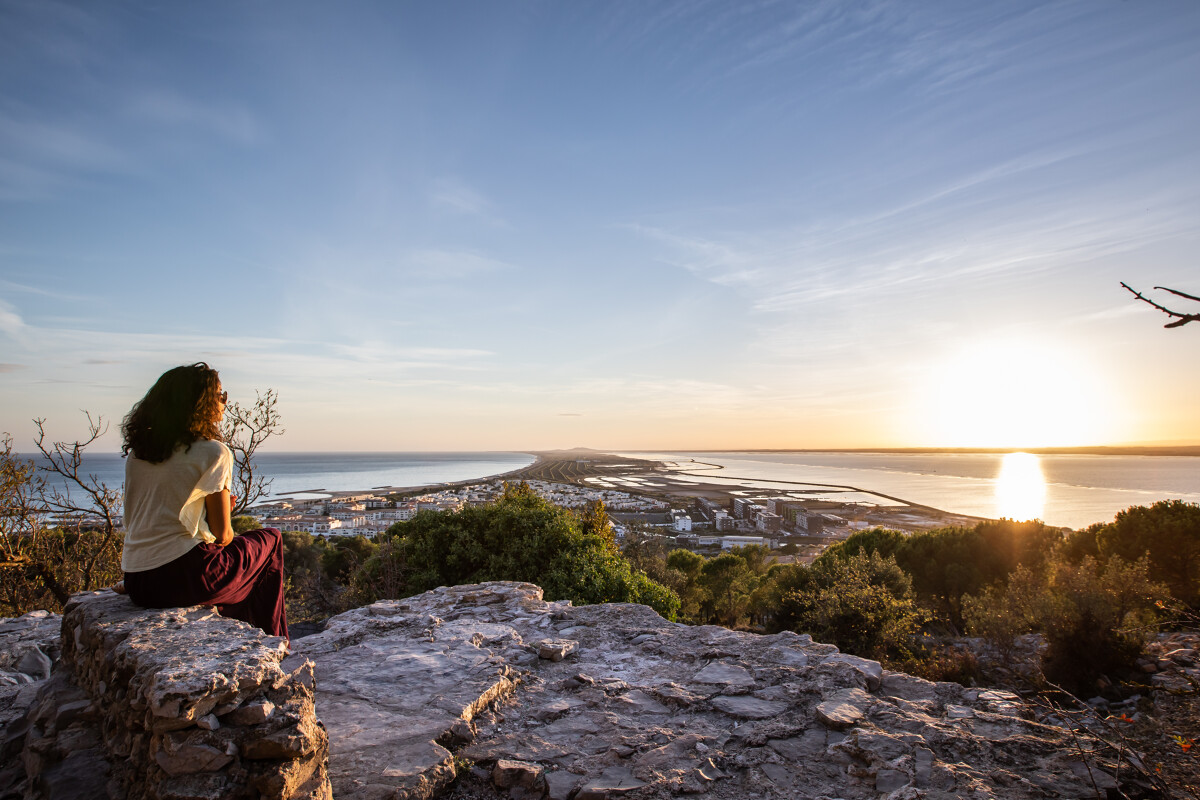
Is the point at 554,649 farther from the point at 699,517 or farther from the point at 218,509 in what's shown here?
the point at 699,517

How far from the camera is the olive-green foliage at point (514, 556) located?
8.13 meters

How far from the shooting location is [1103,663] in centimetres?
675

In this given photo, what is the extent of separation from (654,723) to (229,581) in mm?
2831

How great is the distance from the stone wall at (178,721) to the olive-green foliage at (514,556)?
5.67 m

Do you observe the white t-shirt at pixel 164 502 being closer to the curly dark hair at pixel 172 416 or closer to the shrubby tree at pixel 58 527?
the curly dark hair at pixel 172 416

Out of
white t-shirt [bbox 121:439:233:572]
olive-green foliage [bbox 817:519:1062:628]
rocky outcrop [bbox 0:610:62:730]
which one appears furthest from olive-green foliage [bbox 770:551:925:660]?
rocky outcrop [bbox 0:610:62:730]

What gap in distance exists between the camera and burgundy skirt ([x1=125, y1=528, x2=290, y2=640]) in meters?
3.13

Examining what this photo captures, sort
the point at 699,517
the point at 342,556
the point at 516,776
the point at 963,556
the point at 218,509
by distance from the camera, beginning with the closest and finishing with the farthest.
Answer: the point at 516,776 → the point at 218,509 → the point at 963,556 → the point at 342,556 → the point at 699,517

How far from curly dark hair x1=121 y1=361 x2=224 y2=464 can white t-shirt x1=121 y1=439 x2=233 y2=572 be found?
0.21ft

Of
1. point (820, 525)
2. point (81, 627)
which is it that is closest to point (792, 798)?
point (81, 627)

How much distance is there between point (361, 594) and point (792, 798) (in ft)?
25.7

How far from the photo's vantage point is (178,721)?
82.0 inches

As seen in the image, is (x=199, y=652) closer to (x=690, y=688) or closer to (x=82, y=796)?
(x=82, y=796)

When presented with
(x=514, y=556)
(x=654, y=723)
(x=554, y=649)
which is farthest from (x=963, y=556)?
(x=654, y=723)
